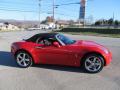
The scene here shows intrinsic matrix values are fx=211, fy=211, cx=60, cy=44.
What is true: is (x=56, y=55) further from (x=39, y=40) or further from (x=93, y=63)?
(x=93, y=63)

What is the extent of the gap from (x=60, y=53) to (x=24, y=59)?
55.8 inches

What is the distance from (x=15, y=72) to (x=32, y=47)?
43.5 inches

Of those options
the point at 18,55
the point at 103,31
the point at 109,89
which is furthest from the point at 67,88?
the point at 103,31

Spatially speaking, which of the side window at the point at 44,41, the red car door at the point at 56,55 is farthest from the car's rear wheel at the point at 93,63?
the side window at the point at 44,41

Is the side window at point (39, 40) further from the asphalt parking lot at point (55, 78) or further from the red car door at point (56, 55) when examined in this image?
the asphalt parking lot at point (55, 78)

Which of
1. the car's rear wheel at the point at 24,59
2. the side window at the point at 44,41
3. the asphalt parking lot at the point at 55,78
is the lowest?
the asphalt parking lot at the point at 55,78

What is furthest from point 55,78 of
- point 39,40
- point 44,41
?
point 39,40

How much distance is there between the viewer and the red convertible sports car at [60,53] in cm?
687

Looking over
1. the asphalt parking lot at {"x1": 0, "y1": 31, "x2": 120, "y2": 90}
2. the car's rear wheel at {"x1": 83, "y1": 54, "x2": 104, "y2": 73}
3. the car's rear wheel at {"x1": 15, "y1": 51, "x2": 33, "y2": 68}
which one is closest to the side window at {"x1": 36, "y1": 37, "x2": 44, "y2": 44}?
the car's rear wheel at {"x1": 15, "y1": 51, "x2": 33, "y2": 68}

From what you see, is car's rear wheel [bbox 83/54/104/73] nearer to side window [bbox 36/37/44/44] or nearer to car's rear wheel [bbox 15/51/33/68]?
side window [bbox 36/37/44/44]

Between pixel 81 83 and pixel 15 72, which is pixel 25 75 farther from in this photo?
pixel 81 83

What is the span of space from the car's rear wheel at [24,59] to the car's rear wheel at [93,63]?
2043mm

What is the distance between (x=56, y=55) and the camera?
720cm

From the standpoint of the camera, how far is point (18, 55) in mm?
7703
